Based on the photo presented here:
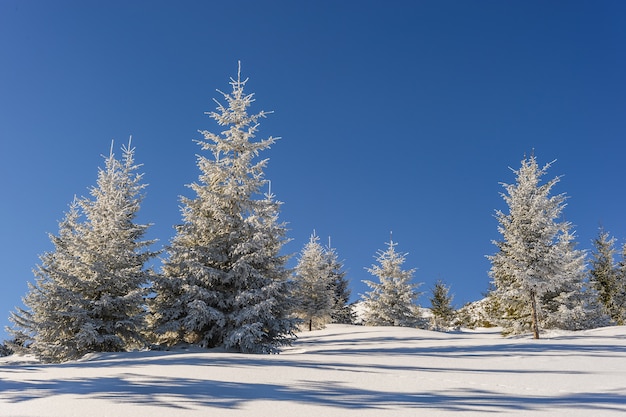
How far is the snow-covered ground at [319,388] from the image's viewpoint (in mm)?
4566

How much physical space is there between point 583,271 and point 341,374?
24.5 metres

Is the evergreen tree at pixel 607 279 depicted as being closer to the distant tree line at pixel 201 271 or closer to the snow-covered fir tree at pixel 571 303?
the snow-covered fir tree at pixel 571 303

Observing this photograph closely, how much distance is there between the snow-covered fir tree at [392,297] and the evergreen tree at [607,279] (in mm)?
13115

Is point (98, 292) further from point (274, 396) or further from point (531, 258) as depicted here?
point (531, 258)

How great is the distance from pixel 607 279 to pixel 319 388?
111 feet

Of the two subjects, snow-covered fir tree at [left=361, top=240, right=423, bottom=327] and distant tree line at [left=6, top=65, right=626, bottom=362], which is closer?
distant tree line at [left=6, top=65, right=626, bottom=362]

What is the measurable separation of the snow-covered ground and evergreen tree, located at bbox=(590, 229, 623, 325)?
1034 inches

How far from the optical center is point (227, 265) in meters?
14.9

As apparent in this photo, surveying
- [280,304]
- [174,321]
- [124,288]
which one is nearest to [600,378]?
[280,304]

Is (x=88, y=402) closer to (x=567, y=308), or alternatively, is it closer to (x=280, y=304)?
(x=280, y=304)

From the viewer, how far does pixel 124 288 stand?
50.8 feet

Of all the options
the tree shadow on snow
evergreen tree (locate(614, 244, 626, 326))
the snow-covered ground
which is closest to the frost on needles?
evergreen tree (locate(614, 244, 626, 326))

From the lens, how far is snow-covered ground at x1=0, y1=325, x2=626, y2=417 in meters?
4.57

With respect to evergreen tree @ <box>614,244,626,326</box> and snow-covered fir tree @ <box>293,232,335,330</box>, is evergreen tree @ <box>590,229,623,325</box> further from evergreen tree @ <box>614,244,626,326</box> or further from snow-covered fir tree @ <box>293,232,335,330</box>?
snow-covered fir tree @ <box>293,232,335,330</box>
